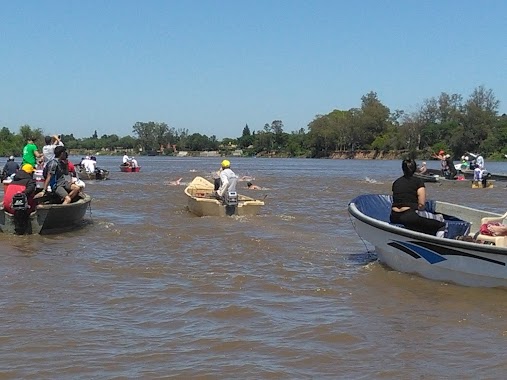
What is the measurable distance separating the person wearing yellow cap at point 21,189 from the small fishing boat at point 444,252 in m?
6.12

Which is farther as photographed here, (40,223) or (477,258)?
(40,223)

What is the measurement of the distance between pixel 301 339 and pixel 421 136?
121050 mm

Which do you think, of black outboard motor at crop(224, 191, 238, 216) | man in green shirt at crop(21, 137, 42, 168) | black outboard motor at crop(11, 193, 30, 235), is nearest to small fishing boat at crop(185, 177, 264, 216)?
black outboard motor at crop(224, 191, 238, 216)

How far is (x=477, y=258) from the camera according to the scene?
844cm

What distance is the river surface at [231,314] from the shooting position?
585cm

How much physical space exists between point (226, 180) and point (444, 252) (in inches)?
344

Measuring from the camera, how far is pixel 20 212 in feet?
42.0

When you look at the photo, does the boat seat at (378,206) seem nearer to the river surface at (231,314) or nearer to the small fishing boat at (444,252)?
the small fishing boat at (444,252)

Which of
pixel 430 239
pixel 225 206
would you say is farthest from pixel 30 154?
pixel 430 239

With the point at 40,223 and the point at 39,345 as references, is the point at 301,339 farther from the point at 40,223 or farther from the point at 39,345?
the point at 40,223

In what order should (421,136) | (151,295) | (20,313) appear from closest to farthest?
1. (20,313)
2. (151,295)
3. (421,136)

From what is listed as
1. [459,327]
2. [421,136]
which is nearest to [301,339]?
[459,327]

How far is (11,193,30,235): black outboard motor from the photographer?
12.6 metres

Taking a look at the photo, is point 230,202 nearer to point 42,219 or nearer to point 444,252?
point 42,219
